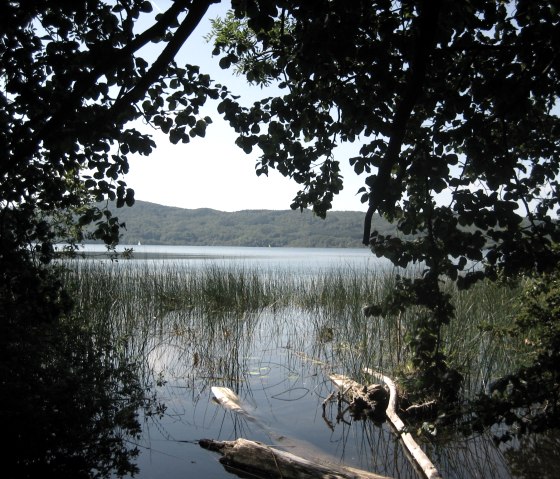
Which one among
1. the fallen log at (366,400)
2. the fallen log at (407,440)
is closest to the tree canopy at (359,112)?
the fallen log at (407,440)

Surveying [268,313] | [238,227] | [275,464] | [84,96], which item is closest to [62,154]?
[84,96]

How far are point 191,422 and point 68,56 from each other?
3064 millimetres

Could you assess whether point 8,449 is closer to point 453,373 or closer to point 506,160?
point 453,373

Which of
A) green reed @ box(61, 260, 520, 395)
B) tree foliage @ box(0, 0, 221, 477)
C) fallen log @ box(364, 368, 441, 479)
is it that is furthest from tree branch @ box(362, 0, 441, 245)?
green reed @ box(61, 260, 520, 395)

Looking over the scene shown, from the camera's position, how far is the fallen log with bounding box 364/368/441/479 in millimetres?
2861

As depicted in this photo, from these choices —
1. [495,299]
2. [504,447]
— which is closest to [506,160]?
[504,447]

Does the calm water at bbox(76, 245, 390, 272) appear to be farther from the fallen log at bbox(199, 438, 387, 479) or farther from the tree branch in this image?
the tree branch

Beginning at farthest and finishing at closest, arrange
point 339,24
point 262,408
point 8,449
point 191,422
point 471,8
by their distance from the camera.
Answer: point 262,408 → point 191,422 → point 8,449 → point 471,8 → point 339,24

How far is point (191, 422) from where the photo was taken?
4023 mm

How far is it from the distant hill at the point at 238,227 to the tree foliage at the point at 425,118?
72129 millimetres

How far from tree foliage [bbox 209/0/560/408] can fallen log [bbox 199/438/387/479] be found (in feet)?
3.56

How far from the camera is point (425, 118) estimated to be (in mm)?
2227

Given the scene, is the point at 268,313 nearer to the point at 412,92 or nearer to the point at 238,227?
the point at 412,92

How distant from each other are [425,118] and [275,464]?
221cm
